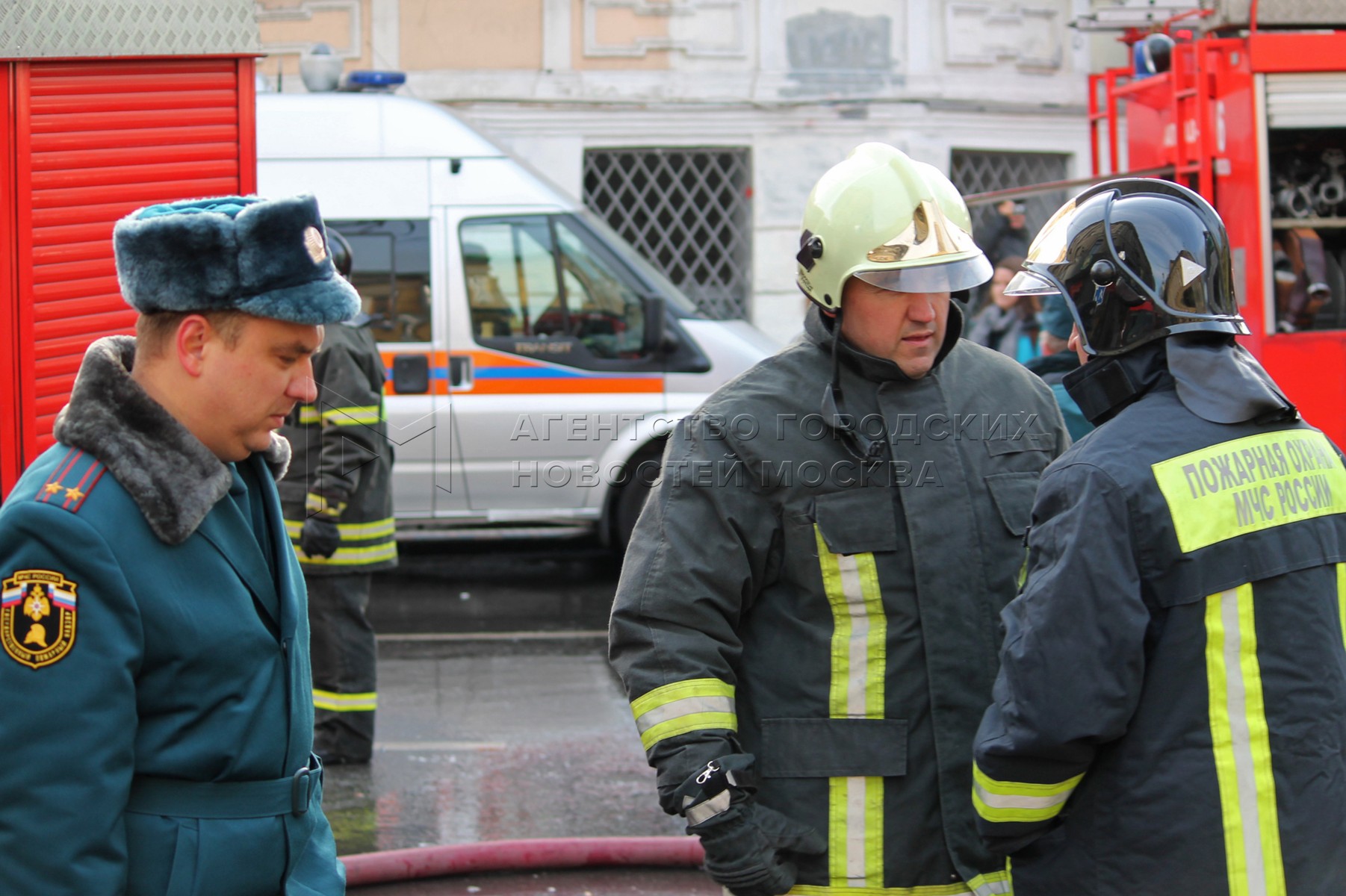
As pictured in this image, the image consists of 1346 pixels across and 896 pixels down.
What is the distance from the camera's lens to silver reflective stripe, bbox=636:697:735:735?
2311 mm

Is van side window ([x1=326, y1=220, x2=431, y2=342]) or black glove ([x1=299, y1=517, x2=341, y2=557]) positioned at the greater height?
van side window ([x1=326, y1=220, x2=431, y2=342])

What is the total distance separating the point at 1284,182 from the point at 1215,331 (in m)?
6.15

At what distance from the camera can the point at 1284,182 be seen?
764 cm

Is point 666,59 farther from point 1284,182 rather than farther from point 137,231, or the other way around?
point 137,231

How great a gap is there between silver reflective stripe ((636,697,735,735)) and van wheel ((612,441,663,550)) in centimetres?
619

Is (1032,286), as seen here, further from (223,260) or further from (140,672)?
(140,672)

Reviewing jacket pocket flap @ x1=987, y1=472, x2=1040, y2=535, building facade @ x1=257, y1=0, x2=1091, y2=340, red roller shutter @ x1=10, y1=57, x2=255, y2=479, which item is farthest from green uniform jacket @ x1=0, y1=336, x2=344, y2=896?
building facade @ x1=257, y1=0, x2=1091, y2=340

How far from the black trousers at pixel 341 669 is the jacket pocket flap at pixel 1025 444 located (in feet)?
11.1

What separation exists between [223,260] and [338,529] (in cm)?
378

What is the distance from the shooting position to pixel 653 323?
8523 millimetres

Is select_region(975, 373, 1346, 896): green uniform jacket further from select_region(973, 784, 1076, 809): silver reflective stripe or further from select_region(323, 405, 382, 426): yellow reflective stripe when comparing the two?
select_region(323, 405, 382, 426): yellow reflective stripe

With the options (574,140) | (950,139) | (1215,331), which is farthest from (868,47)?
(1215,331)

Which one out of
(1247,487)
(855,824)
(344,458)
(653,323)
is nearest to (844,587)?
(855,824)

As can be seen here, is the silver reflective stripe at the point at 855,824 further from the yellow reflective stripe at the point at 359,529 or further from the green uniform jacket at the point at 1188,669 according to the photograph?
the yellow reflective stripe at the point at 359,529
